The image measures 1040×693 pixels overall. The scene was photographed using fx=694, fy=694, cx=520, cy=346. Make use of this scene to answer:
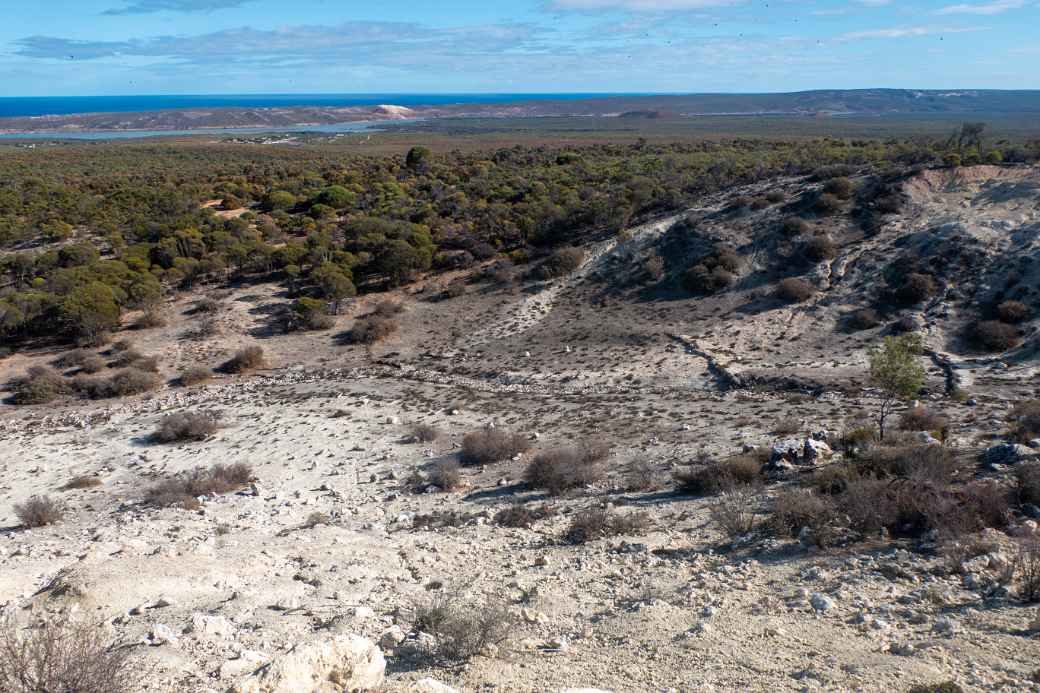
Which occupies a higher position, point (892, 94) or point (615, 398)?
point (892, 94)

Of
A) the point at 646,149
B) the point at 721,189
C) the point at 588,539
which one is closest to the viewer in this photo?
the point at 588,539

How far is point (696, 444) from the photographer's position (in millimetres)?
13336

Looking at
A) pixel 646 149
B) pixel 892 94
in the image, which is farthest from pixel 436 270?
pixel 892 94

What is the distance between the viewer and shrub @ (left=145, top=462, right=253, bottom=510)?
12000 millimetres

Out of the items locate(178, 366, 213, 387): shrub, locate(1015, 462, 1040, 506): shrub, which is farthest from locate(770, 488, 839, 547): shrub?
locate(178, 366, 213, 387): shrub

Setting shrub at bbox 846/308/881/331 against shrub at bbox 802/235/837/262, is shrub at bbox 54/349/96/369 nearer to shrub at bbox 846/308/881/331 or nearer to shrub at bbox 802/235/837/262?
shrub at bbox 846/308/881/331

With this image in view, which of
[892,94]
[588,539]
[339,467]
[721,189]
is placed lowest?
[339,467]

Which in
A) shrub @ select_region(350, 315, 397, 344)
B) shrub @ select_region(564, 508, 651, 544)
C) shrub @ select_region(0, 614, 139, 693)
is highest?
shrub @ select_region(0, 614, 139, 693)

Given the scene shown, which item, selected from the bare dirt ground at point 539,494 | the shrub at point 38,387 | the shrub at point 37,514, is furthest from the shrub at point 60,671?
the shrub at point 38,387

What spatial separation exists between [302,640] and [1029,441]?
1104 cm

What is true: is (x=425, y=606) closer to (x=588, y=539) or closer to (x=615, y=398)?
(x=588, y=539)

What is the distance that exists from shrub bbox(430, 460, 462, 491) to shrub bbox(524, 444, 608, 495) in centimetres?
126

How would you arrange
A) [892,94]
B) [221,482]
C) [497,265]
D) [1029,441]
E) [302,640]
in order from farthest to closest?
1. [892,94]
2. [497,265]
3. [221,482]
4. [1029,441]
5. [302,640]

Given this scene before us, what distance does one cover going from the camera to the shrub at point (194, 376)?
68.7 ft
